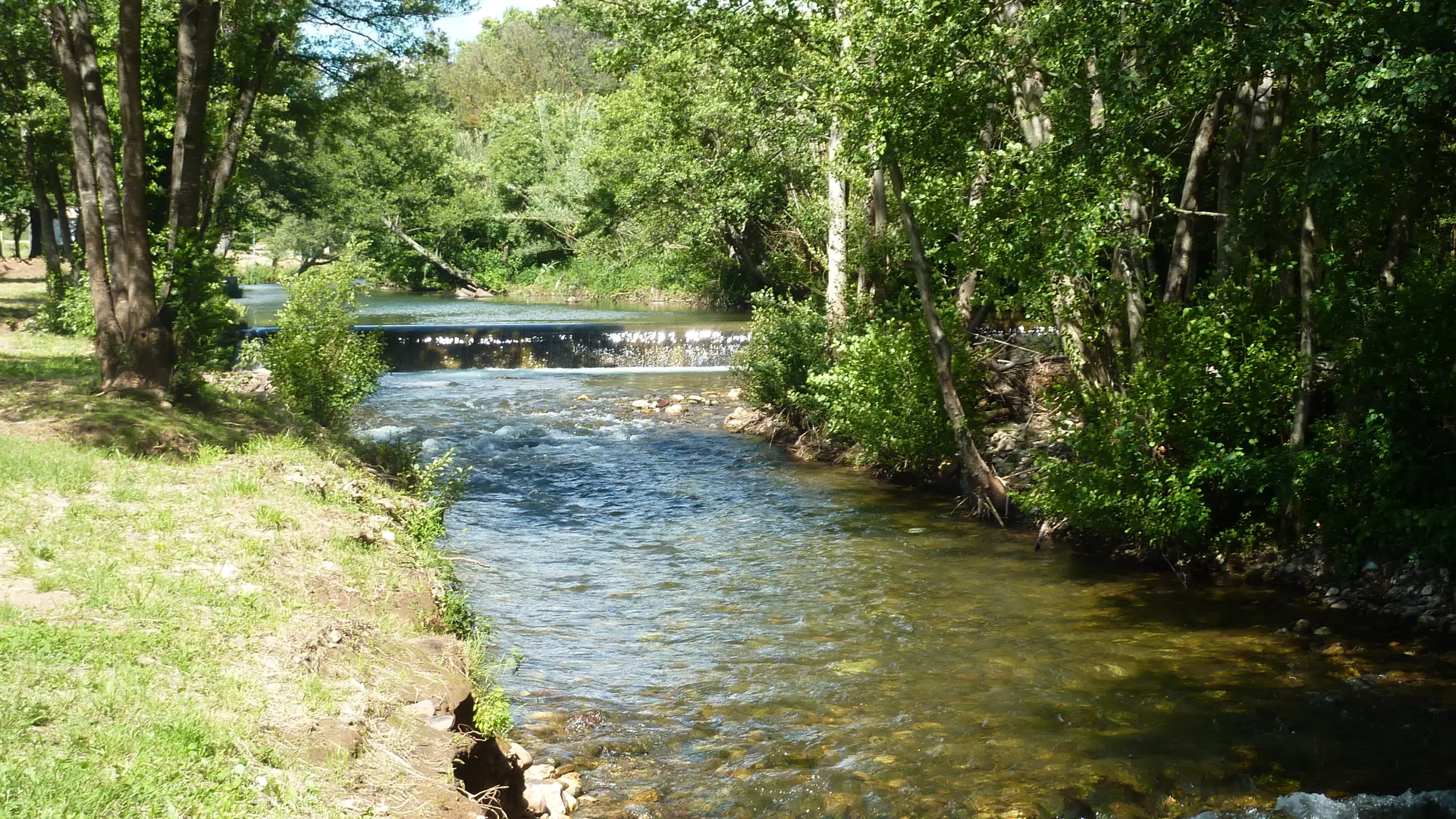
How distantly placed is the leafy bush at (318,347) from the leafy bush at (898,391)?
5.85 meters

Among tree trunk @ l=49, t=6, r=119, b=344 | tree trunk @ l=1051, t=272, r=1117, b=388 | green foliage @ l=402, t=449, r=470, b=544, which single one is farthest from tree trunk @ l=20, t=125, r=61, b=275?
tree trunk @ l=1051, t=272, r=1117, b=388

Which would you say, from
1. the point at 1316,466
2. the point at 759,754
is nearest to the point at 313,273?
the point at 759,754

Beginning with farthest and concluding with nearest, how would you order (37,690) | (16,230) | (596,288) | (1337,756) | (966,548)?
1. (596,288)
2. (16,230)
3. (966,548)
4. (1337,756)
5. (37,690)

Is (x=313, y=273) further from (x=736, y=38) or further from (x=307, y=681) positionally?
(x=307, y=681)

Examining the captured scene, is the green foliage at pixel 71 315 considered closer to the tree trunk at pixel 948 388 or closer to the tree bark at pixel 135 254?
the tree bark at pixel 135 254

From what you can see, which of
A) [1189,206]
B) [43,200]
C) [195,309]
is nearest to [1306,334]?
[1189,206]

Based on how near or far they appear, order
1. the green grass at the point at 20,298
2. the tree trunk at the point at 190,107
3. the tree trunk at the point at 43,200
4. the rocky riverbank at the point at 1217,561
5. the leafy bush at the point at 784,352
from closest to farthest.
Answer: the rocky riverbank at the point at 1217,561
the tree trunk at the point at 190,107
the leafy bush at the point at 784,352
the tree trunk at the point at 43,200
the green grass at the point at 20,298

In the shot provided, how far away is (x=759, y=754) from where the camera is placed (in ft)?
21.4

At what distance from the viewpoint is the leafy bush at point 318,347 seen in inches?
502

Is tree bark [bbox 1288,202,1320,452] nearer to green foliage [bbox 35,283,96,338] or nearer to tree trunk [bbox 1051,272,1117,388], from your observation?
tree trunk [bbox 1051,272,1117,388]

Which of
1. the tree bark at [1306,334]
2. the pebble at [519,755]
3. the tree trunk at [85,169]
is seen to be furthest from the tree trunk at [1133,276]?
the tree trunk at [85,169]

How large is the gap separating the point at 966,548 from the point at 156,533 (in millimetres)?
7570

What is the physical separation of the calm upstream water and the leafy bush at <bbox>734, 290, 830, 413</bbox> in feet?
11.7

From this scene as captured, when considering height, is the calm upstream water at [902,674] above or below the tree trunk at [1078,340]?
below
